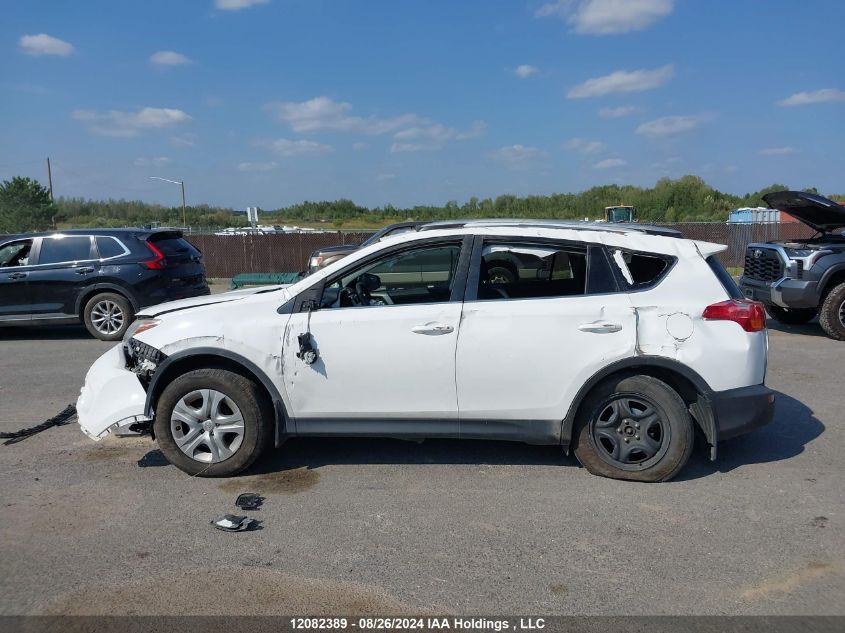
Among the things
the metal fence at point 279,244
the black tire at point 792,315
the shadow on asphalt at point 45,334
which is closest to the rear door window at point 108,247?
the shadow on asphalt at point 45,334

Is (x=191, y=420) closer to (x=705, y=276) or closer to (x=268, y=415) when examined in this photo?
(x=268, y=415)

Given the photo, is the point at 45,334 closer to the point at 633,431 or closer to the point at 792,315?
the point at 633,431

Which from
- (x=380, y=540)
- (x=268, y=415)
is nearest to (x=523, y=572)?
(x=380, y=540)

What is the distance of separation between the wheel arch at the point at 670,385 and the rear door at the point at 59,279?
8.27 m

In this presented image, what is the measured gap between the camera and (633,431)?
449 cm

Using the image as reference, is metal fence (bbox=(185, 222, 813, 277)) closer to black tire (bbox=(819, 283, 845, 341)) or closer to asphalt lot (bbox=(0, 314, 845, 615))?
black tire (bbox=(819, 283, 845, 341))

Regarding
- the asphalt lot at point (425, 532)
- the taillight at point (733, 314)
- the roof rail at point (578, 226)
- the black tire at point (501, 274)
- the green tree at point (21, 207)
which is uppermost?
the green tree at point (21, 207)

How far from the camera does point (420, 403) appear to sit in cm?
452

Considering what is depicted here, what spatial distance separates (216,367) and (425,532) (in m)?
1.84

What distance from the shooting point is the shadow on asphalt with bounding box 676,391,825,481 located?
4828mm

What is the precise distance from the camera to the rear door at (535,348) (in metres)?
4.40

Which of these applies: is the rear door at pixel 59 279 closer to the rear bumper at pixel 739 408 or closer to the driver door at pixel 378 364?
the driver door at pixel 378 364

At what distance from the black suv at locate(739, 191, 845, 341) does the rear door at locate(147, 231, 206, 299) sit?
8.77 m

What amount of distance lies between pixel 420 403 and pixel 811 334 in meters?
8.12
